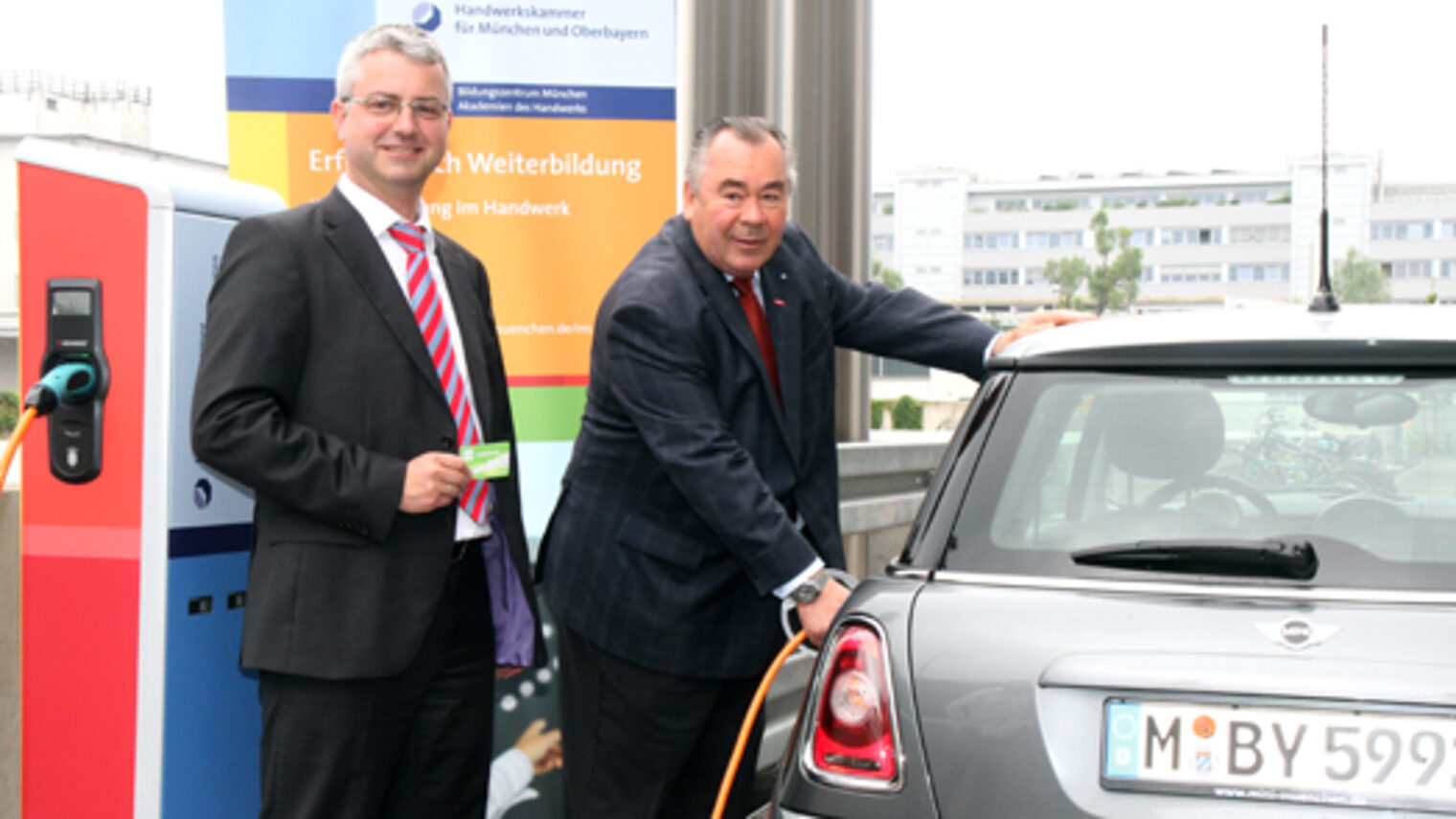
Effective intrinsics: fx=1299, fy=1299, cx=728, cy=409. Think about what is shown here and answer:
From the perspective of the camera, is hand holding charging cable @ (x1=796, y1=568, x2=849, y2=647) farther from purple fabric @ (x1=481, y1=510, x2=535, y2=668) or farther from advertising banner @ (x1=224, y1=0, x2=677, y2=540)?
advertising banner @ (x1=224, y1=0, x2=677, y2=540)

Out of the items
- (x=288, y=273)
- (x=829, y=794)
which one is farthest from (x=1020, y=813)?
(x=288, y=273)

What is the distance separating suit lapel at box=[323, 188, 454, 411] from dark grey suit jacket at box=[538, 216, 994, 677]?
440mm

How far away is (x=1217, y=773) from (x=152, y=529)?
2.24 m

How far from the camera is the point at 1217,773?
167 cm

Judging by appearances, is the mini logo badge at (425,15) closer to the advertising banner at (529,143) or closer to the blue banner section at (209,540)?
the advertising banner at (529,143)

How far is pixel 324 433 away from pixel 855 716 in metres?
1.18

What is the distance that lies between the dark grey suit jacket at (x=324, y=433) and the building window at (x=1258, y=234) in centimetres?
15096

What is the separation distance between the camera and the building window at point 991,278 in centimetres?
14912

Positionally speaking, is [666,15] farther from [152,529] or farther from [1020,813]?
[1020,813]

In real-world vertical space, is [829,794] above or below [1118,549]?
below

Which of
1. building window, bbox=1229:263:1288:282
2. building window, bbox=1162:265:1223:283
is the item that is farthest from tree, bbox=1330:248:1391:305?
building window, bbox=1162:265:1223:283

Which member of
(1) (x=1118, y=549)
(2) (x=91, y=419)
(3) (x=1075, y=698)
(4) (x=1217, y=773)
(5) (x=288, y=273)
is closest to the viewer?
(4) (x=1217, y=773)

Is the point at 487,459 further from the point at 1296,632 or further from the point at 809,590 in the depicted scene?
the point at 1296,632

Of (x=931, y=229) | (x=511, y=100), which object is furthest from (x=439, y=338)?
(x=931, y=229)
